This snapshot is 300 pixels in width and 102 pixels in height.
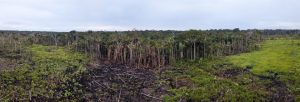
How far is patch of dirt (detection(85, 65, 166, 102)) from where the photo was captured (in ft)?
219

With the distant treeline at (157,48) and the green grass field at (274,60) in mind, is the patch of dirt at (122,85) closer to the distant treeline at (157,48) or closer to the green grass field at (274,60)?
the distant treeline at (157,48)

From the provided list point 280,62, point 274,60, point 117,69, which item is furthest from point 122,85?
point 274,60

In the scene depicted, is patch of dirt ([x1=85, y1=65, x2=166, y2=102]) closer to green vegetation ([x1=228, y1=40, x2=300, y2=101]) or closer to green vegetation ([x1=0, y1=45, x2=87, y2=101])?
green vegetation ([x1=0, y1=45, x2=87, y2=101])

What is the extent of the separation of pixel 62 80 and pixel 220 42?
66065mm

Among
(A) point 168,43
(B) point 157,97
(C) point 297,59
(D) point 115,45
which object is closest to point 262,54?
(C) point 297,59

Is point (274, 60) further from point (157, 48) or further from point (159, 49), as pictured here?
point (157, 48)

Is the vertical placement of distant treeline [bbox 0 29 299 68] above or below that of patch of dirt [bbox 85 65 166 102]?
above

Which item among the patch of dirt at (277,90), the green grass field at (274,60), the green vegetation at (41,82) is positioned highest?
the green grass field at (274,60)

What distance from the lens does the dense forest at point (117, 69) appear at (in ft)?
216

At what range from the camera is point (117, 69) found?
98812 mm

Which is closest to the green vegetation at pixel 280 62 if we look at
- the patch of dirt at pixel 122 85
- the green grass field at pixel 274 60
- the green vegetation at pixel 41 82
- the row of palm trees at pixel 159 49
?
the green grass field at pixel 274 60

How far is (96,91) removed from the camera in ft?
231

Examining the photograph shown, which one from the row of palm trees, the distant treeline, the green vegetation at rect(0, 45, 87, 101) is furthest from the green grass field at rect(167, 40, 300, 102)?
the green vegetation at rect(0, 45, 87, 101)

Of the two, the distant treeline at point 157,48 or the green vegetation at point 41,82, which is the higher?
the distant treeline at point 157,48
